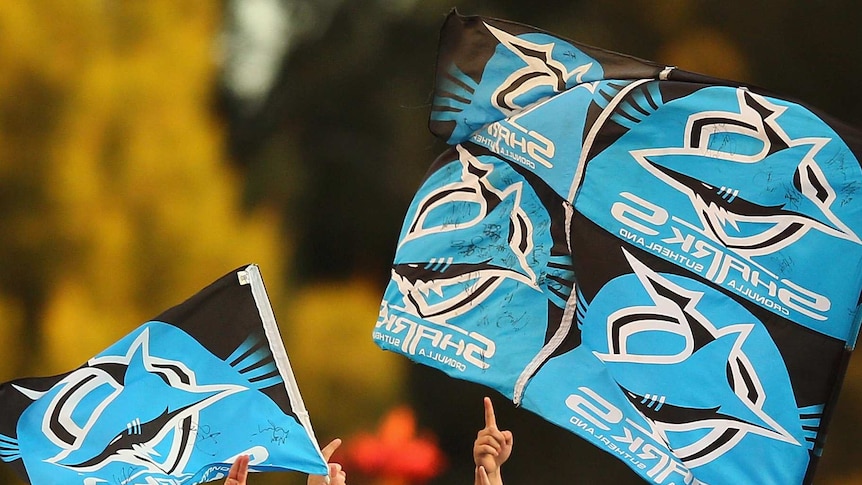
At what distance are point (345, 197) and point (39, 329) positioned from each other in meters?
2.07

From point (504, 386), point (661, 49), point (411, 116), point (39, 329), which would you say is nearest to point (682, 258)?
point (504, 386)

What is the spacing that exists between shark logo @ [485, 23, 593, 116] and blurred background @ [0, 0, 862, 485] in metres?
1.94

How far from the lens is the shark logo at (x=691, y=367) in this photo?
128 inches

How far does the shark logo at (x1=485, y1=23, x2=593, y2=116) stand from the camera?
4.02 metres

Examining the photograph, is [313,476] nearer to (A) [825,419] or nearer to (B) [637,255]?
(B) [637,255]

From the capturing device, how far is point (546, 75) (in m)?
4.06

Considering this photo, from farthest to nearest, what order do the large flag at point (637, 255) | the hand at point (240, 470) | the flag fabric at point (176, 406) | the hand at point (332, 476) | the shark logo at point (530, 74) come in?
the shark logo at point (530, 74)
the hand at point (332, 476)
the flag fabric at point (176, 406)
the large flag at point (637, 255)
the hand at point (240, 470)

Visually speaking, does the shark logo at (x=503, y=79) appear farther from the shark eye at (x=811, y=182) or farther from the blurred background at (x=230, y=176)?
the blurred background at (x=230, y=176)

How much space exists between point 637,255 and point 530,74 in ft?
3.14

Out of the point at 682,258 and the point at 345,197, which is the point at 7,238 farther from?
the point at 682,258

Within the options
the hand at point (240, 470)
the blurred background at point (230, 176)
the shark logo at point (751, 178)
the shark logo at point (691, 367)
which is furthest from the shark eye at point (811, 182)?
the blurred background at point (230, 176)

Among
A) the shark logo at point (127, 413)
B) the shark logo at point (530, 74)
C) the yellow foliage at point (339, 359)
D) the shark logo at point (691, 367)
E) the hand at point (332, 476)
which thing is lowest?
the yellow foliage at point (339, 359)

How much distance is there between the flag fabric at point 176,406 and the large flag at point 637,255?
757 mm

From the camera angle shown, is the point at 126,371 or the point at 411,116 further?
the point at 411,116
